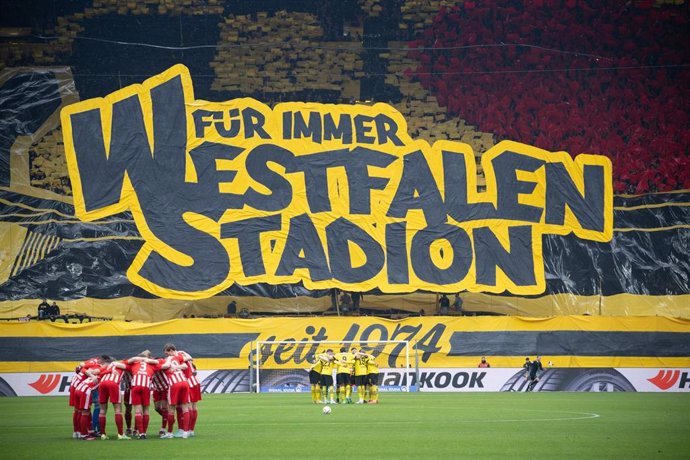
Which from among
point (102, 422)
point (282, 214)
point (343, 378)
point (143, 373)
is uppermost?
point (143, 373)

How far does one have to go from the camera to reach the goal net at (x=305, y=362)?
1359 inches

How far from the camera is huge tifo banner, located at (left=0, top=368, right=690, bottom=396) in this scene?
34344 mm

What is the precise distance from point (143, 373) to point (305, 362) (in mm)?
18130

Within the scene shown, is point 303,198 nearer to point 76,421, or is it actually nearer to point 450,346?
point 450,346

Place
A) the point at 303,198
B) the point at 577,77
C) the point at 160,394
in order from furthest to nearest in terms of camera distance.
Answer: the point at 577,77 → the point at 303,198 → the point at 160,394

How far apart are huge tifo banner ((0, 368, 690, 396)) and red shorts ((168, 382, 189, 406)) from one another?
17905mm

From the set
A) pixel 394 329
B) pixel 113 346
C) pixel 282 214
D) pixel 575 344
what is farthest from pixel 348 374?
pixel 282 214

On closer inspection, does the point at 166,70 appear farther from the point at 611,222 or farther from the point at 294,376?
the point at 611,222

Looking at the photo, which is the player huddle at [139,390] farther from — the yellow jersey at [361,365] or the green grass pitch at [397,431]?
the yellow jersey at [361,365]

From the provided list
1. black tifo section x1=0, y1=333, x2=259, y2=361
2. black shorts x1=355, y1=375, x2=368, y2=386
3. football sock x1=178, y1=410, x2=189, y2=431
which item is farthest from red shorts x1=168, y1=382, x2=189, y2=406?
black tifo section x1=0, y1=333, x2=259, y2=361

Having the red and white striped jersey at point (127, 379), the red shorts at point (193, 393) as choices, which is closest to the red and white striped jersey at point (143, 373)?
the red and white striped jersey at point (127, 379)

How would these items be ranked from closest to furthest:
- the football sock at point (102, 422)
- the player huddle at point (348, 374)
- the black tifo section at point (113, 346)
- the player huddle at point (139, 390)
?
the player huddle at point (139, 390) → the football sock at point (102, 422) → the player huddle at point (348, 374) → the black tifo section at point (113, 346)

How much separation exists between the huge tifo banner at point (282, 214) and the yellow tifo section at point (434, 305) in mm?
71

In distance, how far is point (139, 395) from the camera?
16.7m
